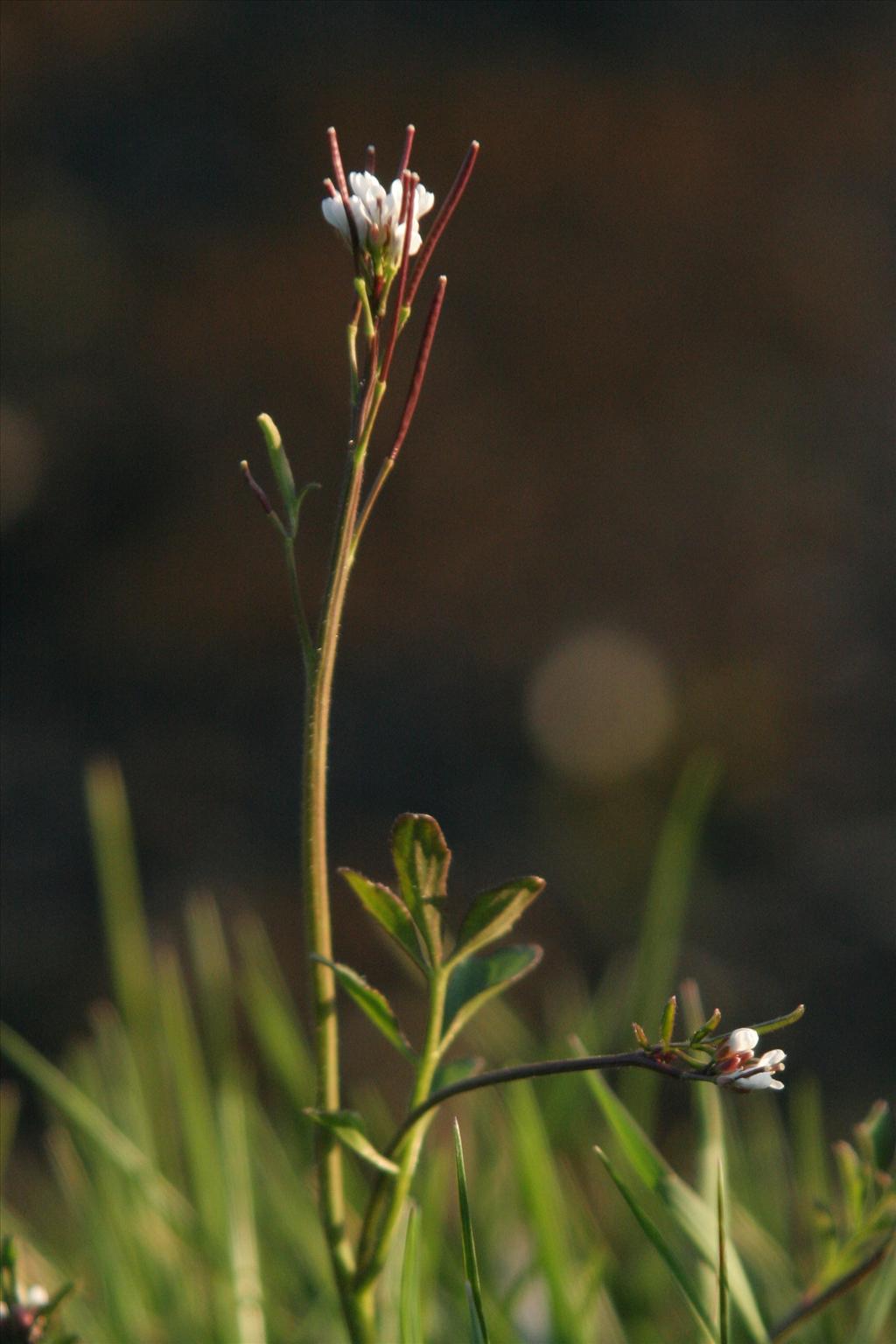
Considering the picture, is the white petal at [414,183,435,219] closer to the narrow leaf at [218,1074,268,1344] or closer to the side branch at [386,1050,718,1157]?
the side branch at [386,1050,718,1157]

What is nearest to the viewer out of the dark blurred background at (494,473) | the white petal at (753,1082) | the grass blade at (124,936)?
the white petal at (753,1082)

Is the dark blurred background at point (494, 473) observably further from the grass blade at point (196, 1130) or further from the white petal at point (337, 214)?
the white petal at point (337, 214)

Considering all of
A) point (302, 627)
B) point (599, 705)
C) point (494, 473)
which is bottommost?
point (599, 705)

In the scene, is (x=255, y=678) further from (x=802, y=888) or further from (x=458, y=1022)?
(x=458, y=1022)

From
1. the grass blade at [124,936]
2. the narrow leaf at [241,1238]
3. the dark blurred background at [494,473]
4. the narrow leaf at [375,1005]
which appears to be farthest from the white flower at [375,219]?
the dark blurred background at [494,473]

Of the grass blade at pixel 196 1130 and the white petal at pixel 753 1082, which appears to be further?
the grass blade at pixel 196 1130

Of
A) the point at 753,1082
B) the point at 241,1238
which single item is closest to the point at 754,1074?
the point at 753,1082

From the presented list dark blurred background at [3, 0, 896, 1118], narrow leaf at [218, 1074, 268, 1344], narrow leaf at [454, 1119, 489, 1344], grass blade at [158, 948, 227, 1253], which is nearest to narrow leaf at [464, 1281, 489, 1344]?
narrow leaf at [454, 1119, 489, 1344]

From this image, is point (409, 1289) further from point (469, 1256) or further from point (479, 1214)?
point (479, 1214)

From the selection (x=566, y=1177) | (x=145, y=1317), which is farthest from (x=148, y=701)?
(x=145, y=1317)
